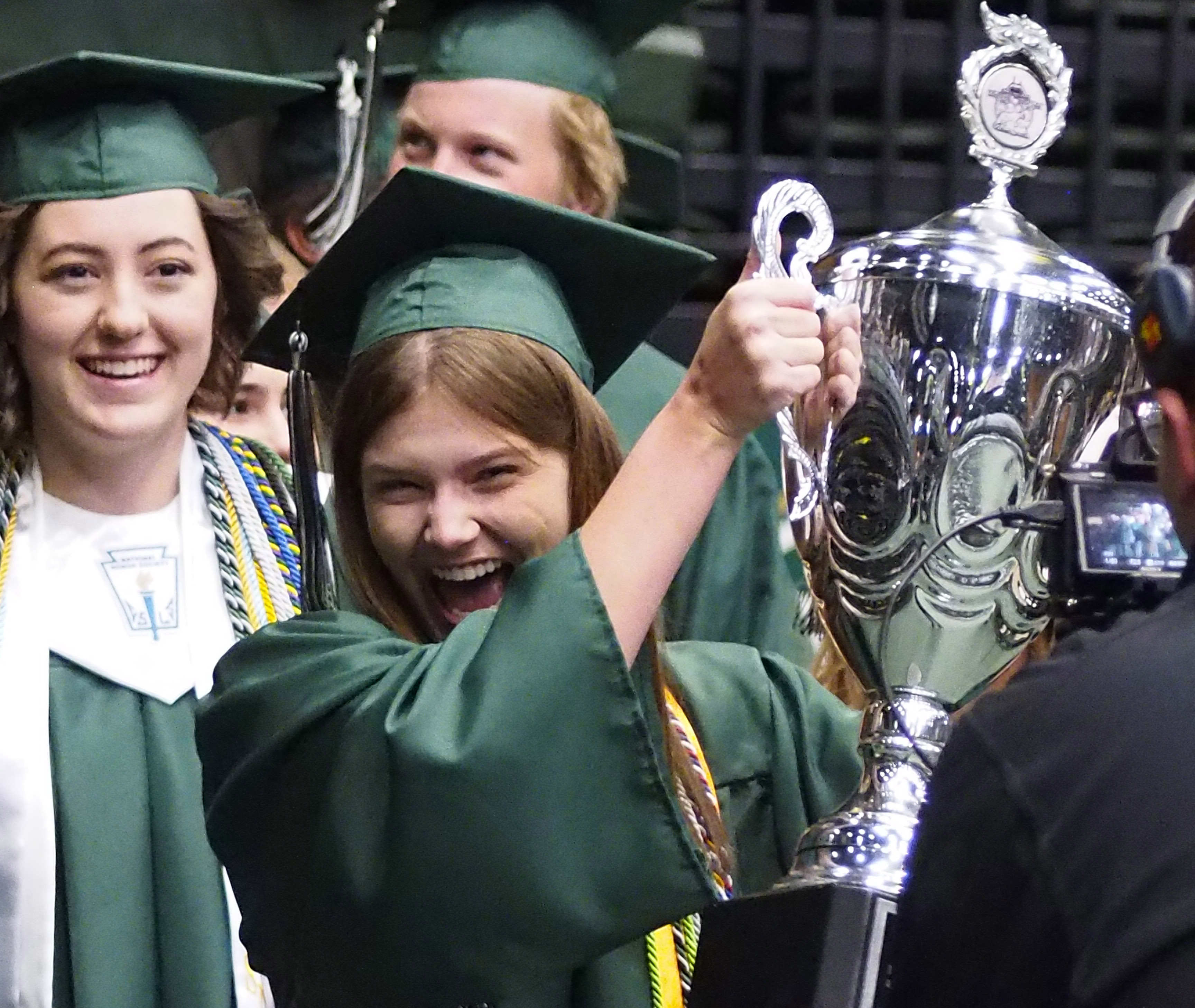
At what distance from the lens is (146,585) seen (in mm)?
2570

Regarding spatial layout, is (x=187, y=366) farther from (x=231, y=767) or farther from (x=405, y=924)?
(x=405, y=924)

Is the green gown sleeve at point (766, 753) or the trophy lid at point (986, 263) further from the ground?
the trophy lid at point (986, 263)

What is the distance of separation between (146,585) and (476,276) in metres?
0.70

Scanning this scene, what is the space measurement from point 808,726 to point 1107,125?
2183mm

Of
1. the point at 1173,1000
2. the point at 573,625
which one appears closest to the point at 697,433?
the point at 573,625

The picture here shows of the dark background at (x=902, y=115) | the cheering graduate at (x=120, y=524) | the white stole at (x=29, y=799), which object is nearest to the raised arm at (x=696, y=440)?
the white stole at (x=29, y=799)

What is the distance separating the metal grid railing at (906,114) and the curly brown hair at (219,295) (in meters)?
1.35

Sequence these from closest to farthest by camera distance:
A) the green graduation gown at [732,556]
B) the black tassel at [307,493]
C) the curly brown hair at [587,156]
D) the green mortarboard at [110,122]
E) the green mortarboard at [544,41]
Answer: the black tassel at [307,493]
the green mortarboard at [110,122]
the green graduation gown at [732,556]
the curly brown hair at [587,156]
the green mortarboard at [544,41]

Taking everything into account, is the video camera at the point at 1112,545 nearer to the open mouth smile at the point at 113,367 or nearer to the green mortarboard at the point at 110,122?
the open mouth smile at the point at 113,367

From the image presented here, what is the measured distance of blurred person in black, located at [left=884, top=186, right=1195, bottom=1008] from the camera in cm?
121

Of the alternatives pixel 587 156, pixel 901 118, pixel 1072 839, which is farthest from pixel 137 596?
pixel 901 118

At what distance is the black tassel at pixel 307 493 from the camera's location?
2.06 m

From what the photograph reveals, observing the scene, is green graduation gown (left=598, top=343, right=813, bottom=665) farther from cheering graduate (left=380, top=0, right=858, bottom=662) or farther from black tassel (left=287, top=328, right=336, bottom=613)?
black tassel (left=287, top=328, right=336, bottom=613)

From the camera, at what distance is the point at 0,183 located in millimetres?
2641
